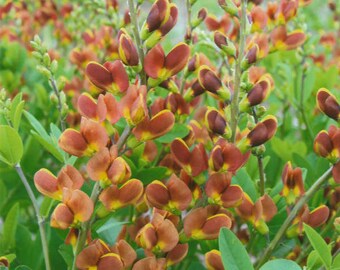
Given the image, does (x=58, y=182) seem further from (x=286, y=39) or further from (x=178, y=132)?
(x=286, y=39)

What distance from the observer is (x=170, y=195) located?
36.8 inches

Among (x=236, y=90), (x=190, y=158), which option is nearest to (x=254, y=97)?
(x=236, y=90)

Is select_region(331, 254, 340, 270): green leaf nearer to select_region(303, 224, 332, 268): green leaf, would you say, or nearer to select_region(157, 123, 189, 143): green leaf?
select_region(303, 224, 332, 268): green leaf

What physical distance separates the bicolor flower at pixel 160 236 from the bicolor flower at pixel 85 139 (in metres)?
0.13

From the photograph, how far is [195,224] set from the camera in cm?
93

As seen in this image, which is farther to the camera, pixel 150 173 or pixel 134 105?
pixel 150 173

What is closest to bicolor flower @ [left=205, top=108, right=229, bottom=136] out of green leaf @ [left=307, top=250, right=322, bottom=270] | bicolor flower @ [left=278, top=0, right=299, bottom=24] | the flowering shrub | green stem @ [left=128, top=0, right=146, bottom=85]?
the flowering shrub

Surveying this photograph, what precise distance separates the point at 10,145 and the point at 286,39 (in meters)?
0.62

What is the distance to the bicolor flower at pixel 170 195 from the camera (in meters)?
0.92

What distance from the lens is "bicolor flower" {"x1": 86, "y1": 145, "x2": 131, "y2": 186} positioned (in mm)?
853

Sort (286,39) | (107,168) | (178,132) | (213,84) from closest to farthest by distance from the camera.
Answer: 1. (107,168)
2. (213,84)
3. (178,132)
4. (286,39)

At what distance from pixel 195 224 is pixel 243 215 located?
121 millimetres

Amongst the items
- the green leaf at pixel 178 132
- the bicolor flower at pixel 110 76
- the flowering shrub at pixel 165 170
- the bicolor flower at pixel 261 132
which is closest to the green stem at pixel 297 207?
the flowering shrub at pixel 165 170

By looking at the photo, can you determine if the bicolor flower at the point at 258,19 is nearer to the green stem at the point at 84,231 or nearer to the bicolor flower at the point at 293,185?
the bicolor flower at the point at 293,185
